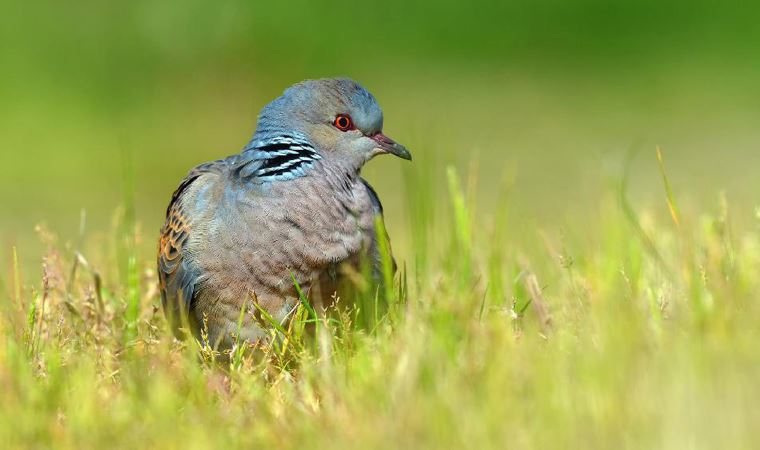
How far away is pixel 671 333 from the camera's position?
149 inches

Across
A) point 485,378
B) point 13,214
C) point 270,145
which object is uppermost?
point 270,145

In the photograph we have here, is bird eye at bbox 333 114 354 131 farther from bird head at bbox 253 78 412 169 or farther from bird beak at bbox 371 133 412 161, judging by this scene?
bird beak at bbox 371 133 412 161

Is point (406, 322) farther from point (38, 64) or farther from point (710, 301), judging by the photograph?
point (38, 64)

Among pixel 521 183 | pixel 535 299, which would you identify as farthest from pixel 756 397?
pixel 521 183

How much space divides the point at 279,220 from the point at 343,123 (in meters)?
0.60

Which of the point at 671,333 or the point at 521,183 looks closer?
the point at 671,333

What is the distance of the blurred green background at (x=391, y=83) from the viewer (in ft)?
38.1

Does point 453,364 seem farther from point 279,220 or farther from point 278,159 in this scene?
point 278,159

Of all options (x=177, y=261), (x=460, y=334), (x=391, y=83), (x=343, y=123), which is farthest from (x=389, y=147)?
(x=391, y=83)

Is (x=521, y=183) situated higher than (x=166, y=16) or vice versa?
(x=166, y=16)

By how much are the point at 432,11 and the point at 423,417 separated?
1135 cm

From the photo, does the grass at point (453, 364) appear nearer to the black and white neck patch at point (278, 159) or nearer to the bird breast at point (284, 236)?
the bird breast at point (284, 236)

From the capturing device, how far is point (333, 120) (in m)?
5.32

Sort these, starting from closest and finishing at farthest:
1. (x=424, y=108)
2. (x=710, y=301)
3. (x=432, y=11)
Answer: (x=710, y=301) < (x=424, y=108) < (x=432, y=11)
